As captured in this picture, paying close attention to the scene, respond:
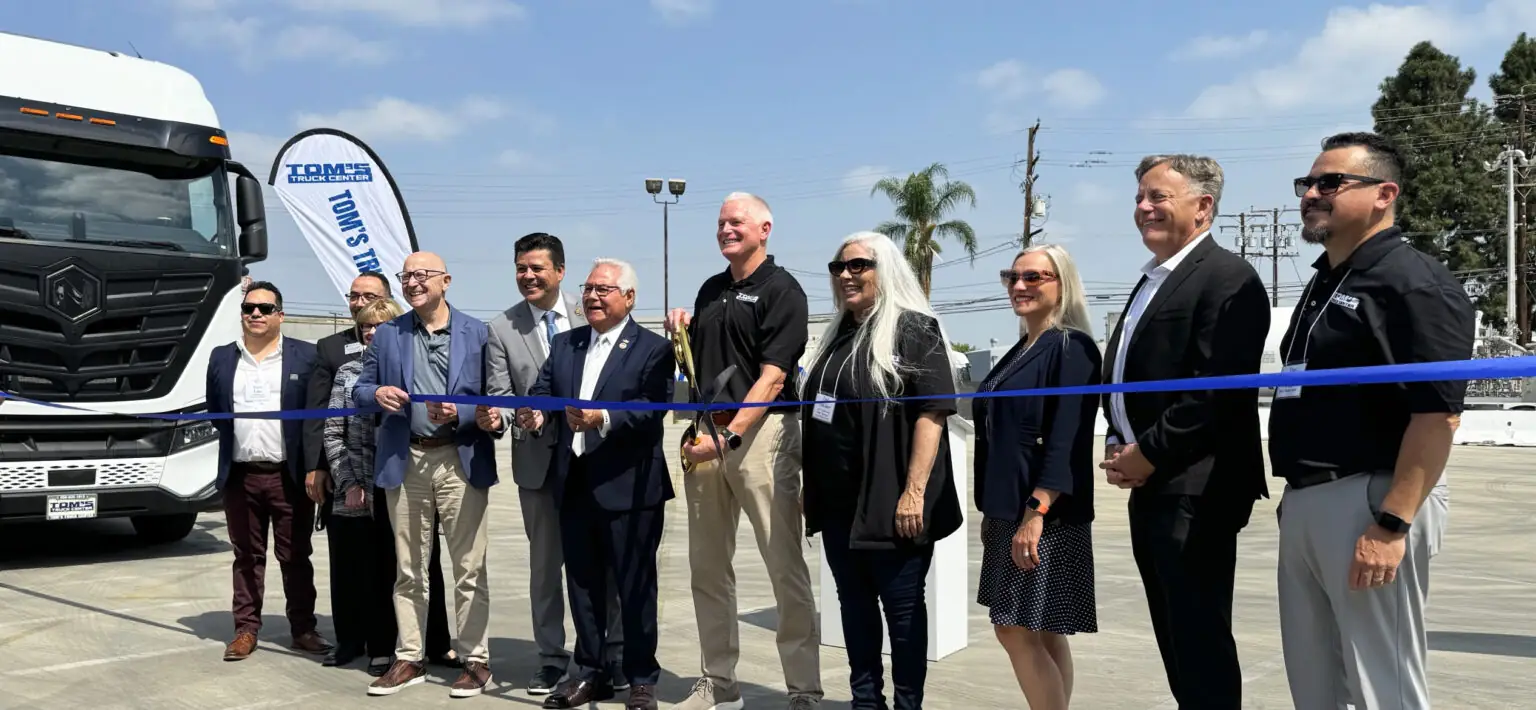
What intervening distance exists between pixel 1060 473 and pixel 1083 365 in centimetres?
39

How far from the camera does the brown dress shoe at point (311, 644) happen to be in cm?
639

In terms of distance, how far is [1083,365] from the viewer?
405cm

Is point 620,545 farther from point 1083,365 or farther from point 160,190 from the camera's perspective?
point 160,190

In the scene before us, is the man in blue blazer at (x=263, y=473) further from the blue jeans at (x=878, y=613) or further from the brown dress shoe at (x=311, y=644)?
the blue jeans at (x=878, y=613)

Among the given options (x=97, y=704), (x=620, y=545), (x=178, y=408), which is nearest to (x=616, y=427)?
(x=620, y=545)

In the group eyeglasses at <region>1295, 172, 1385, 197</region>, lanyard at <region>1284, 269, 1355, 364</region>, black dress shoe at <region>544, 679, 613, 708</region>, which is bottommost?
black dress shoe at <region>544, 679, 613, 708</region>

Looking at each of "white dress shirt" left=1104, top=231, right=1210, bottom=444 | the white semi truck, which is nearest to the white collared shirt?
"white dress shirt" left=1104, top=231, right=1210, bottom=444

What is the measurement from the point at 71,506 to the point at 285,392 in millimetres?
3638

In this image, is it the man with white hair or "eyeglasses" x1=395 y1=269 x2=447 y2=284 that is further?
"eyeglasses" x1=395 y1=269 x2=447 y2=284

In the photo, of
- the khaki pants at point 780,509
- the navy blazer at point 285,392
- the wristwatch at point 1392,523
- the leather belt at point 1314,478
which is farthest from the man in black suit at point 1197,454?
Answer: the navy blazer at point 285,392

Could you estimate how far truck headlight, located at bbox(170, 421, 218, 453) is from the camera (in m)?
9.45

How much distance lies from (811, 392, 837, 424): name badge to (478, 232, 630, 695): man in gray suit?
139 centimetres

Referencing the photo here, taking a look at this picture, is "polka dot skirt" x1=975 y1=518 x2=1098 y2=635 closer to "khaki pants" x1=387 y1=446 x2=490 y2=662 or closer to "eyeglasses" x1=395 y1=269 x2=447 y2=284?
"khaki pants" x1=387 y1=446 x2=490 y2=662

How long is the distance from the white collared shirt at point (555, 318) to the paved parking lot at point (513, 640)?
1.62 m
